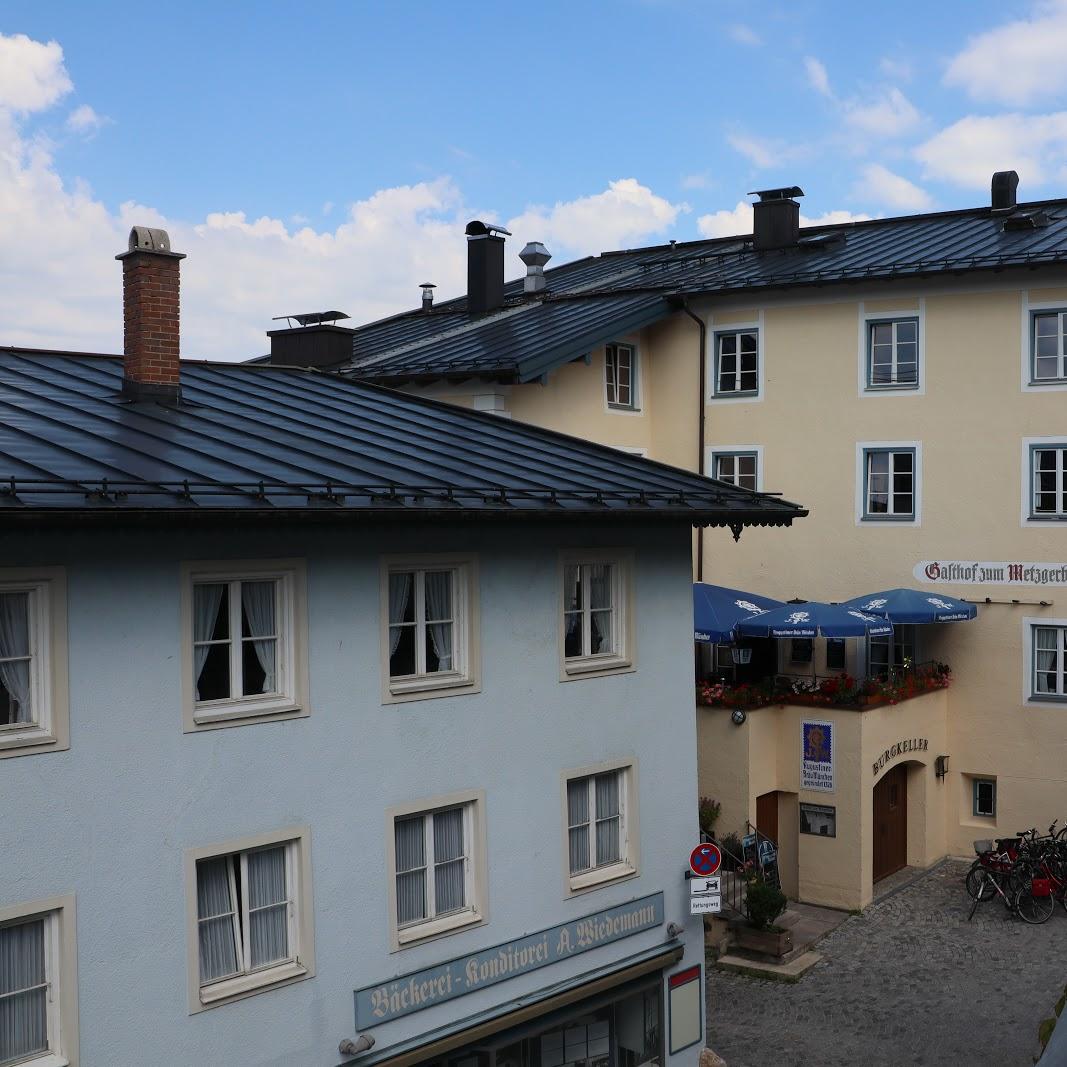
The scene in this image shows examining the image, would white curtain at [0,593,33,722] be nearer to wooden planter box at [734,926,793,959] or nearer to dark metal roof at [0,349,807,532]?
dark metal roof at [0,349,807,532]

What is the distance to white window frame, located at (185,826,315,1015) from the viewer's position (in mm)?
11547

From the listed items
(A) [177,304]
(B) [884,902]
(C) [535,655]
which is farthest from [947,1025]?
(A) [177,304]

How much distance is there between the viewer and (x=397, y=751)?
13219 millimetres

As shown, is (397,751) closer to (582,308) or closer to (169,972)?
(169,972)

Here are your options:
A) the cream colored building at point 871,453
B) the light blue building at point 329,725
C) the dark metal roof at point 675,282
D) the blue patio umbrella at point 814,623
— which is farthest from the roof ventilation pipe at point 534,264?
the light blue building at point 329,725

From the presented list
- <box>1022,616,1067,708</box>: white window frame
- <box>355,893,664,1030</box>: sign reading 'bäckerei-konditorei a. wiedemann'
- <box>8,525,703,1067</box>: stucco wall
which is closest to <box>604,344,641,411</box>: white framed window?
<box>1022,616,1067,708</box>: white window frame

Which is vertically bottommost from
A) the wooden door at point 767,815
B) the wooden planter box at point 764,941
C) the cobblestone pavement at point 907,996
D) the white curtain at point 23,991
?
the cobblestone pavement at point 907,996

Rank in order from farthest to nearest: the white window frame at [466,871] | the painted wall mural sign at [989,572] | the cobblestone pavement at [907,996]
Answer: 1. the painted wall mural sign at [989,572]
2. the cobblestone pavement at [907,996]
3. the white window frame at [466,871]

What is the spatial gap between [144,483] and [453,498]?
292 centimetres

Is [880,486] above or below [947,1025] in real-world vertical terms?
above

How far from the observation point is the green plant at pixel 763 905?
20484 millimetres

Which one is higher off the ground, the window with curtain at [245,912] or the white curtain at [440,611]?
the white curtain at [440,611]

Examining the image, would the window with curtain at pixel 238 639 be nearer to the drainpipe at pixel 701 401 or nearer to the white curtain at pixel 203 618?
the white curtain at pixel 203 618

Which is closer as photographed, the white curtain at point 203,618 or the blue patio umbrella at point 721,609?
the white curtain at point 203,618
